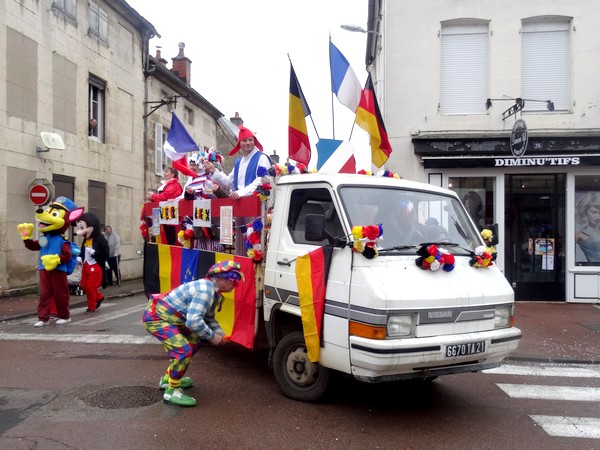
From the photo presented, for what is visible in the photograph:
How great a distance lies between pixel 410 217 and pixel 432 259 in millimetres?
A: 692

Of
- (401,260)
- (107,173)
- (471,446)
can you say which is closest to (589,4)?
(401,260)

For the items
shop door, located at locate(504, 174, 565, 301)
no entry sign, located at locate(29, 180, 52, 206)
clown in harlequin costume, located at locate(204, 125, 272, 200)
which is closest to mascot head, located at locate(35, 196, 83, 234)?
no entry sign, located at locate(29, 180, 52, 206)

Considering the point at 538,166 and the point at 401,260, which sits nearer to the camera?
the point at 401,260

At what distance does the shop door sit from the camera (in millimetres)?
12461

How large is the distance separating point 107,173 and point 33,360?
441 inches

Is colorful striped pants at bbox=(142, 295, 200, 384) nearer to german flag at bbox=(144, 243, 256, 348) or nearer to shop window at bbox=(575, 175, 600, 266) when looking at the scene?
german flag at bbox=(144, 243, 256, 348)

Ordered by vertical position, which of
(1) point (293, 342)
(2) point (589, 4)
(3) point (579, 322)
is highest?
(2) point (589, 4)

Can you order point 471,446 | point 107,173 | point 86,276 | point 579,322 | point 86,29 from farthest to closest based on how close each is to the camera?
1. point 107,173
2. point 86,29
3. point 86,276
4. point 579,322
5. point 471,446

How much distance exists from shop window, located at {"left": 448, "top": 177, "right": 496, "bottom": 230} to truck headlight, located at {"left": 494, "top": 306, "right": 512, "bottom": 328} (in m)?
7.88

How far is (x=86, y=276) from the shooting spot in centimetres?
1094

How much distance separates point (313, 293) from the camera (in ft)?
16.1

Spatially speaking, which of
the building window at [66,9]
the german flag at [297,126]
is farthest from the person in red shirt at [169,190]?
the building window at [66,9]

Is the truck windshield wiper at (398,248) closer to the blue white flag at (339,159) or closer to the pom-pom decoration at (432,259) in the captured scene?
the pom-pom decoration at (432,259)

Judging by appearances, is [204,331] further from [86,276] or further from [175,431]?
[86,276]
